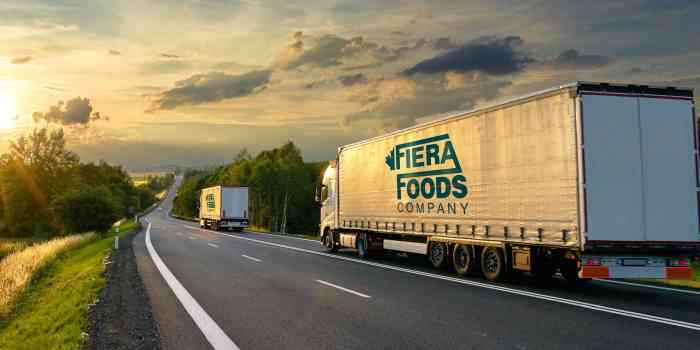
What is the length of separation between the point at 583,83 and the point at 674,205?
2.93m

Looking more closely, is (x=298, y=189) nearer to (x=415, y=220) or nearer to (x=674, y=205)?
(x=415, y=220)

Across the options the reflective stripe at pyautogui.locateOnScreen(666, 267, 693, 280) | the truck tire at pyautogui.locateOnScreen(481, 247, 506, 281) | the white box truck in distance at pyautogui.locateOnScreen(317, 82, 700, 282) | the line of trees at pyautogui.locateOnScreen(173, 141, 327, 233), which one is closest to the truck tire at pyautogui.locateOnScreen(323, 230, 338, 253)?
the white box truck in distance at pyautogui.locateOnScreen(317, 82, 700, 282)

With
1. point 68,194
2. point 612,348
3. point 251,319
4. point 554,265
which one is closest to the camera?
point 612,348

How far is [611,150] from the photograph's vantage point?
34.9 ft

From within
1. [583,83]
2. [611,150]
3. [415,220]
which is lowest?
[415,220]

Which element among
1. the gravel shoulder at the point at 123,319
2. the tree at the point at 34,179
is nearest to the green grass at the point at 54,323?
the gravel shoulder at the point at 123,319

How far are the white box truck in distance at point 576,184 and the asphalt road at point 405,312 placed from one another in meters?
0.76

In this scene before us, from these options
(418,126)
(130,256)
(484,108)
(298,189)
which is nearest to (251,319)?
(484,108)

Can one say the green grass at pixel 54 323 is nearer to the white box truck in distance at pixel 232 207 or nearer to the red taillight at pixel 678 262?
the red taillight at pixel 678 262

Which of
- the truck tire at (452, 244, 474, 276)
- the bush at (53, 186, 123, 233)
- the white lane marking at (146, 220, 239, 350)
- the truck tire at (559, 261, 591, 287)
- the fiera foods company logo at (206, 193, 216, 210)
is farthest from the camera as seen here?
the fiera foods company logo at (206, 193, 216, 210)

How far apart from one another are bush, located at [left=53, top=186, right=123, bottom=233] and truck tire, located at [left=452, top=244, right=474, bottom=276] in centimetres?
4035

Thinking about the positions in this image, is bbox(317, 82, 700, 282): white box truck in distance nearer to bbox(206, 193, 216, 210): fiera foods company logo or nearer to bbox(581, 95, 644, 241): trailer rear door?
bbox(581, 95, 644, 241): trailer rear door

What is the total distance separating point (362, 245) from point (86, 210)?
35.3 meters

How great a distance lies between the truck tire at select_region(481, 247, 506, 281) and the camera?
12759 millimetres
